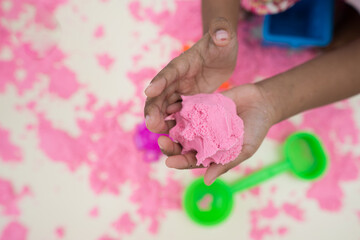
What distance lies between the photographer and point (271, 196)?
45.8 inches

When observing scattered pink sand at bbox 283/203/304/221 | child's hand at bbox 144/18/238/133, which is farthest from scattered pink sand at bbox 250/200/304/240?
child's hand at bbox 144/18/238/133

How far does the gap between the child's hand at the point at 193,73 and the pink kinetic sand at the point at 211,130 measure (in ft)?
0.19

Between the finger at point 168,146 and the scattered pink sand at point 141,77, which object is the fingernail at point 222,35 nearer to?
the finger at point 168,146

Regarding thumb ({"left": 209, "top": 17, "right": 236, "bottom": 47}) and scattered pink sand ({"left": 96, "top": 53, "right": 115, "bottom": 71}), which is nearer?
thumb ({"left": 209, "top": 17, "right": 236, "bottom": 47})

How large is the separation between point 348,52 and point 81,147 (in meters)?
0.99

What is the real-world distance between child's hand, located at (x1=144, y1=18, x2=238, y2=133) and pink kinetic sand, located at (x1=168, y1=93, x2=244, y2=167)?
0.06 metres

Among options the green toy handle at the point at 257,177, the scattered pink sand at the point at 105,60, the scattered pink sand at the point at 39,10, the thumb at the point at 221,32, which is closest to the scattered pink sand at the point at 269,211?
the green toy handle at the point at 257,177

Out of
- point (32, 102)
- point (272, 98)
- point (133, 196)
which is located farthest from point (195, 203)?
point (32, 102)

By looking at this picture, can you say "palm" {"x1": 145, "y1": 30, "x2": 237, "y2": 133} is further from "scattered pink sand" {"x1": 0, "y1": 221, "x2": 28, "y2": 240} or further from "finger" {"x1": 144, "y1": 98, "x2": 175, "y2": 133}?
"scattered pink sand" {"x1": 0, "y1": 221, "x2": 28, "y2": 240}

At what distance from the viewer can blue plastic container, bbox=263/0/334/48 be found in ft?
3.79

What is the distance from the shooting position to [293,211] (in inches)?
45.2

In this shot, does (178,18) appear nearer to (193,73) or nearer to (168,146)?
(193,73)

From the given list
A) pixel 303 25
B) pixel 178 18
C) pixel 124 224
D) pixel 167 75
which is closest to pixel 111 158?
pixel 124 224

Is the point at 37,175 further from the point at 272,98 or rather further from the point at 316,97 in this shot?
the point at 316,97
